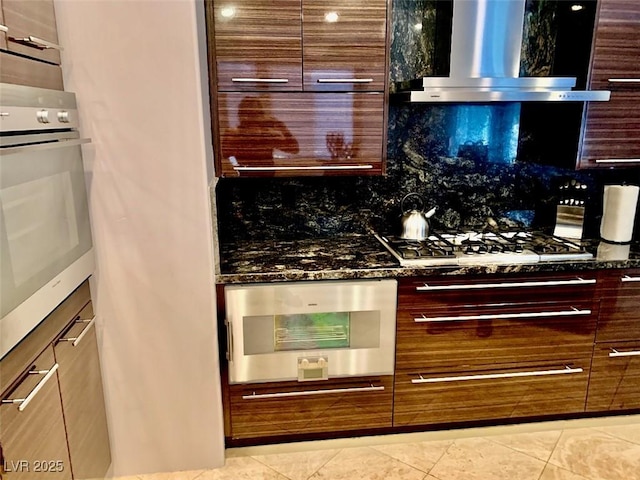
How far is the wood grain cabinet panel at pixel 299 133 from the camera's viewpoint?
2.16m

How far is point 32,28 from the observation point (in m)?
1.45

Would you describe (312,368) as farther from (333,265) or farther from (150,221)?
(150,221)

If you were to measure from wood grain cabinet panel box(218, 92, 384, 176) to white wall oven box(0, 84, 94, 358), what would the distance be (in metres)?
0.66

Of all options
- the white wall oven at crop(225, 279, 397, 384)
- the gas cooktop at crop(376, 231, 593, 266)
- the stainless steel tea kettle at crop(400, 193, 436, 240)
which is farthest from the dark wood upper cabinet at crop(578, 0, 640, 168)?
the white wall oven at crop(225, 279, 397, 384)

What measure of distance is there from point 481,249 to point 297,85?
3.72 ft

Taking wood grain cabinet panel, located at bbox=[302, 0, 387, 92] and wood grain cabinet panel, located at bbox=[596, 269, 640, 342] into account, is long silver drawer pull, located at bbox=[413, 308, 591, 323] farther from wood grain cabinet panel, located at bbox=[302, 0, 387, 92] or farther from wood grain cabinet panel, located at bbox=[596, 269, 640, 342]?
wood grain cabinet panel, located at bbox=[302, 0, 387, 92]

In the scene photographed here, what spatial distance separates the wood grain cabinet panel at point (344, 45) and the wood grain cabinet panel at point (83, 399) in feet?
4.48

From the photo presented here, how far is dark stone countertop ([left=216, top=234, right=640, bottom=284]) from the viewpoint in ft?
6.92

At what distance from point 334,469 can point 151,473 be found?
797 mm

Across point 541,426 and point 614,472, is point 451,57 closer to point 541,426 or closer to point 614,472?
point 541,426

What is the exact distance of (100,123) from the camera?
5.76 ft

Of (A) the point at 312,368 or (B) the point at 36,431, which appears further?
(A) the point at 312,368

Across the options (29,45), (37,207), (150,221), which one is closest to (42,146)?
(37,207)

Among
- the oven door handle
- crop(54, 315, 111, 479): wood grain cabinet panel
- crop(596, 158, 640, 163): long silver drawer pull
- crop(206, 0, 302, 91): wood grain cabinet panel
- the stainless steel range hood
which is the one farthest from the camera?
crop(596, 158, 640, 163): long silver drawer pull
